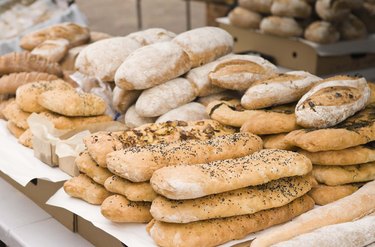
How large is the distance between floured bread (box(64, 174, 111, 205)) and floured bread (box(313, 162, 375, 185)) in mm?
720

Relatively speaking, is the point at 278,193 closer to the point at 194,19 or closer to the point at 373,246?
the point at 373,246

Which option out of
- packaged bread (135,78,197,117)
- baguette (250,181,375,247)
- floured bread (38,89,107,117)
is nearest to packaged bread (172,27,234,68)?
packaged bread (135,78,197,117)

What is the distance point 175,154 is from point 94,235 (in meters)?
0.46

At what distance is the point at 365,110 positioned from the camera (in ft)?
7.89

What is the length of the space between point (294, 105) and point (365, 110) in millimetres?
267

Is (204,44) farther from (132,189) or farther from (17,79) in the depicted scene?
(132,189)

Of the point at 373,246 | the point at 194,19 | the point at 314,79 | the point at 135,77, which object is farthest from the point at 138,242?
A: the point at 194,19

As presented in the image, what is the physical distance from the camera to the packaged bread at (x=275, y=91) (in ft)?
8.00

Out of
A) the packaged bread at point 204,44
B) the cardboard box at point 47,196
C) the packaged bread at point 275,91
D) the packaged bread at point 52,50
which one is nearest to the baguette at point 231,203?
the packaged bread at point 275,91

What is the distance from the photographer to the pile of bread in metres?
4.77

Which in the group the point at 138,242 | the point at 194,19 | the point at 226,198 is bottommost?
the point at 194,19

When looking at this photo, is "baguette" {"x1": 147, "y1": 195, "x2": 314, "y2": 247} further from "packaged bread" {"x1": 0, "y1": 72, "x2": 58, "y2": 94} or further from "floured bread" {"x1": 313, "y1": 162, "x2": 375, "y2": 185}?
"packaged bread" {"x1": 0, "y1": 72, "x2": 58, "y2": 94}

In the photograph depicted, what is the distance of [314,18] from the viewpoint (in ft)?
16.6

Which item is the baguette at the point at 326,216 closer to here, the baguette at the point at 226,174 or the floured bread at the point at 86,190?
the baguette at the point at 226,174
